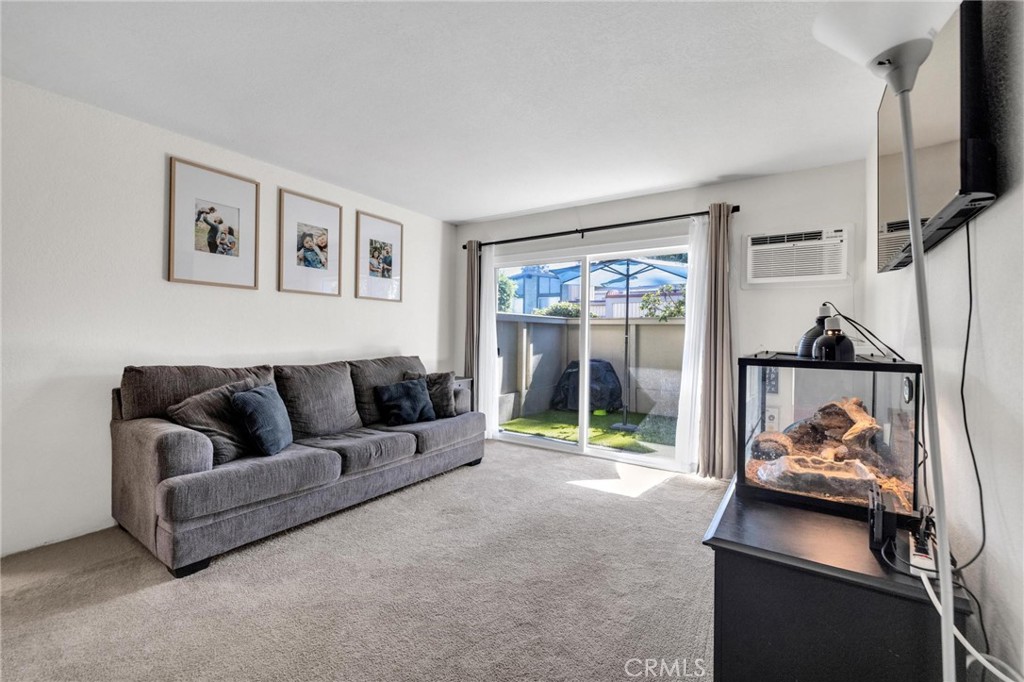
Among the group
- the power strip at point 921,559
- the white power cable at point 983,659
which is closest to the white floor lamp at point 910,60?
the white power cable at point 983,659

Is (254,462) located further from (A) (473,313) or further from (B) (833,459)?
(A) (473,313)

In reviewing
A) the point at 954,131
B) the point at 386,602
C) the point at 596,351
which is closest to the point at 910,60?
the point at 954,131

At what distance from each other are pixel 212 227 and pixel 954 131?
150 inches

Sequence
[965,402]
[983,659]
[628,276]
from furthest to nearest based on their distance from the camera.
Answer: [628,276], [965,402], [983,659]

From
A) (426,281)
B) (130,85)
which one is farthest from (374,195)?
(130,85)

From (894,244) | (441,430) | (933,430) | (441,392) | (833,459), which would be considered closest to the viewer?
(933,430)

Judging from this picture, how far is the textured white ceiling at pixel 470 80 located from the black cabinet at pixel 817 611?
193 centimetres

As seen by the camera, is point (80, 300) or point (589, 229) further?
point (589, 229)

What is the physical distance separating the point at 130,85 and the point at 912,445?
3739 mm

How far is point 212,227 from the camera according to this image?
314 centimetres

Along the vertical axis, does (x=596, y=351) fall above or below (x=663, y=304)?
below

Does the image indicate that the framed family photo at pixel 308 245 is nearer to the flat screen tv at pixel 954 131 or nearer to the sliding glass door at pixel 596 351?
the sliding glass door at pixel 596 351

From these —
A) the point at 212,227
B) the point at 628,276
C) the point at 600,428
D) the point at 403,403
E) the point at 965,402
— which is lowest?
the point at 600,428

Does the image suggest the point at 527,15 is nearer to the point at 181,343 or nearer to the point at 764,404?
the point at 764,404
